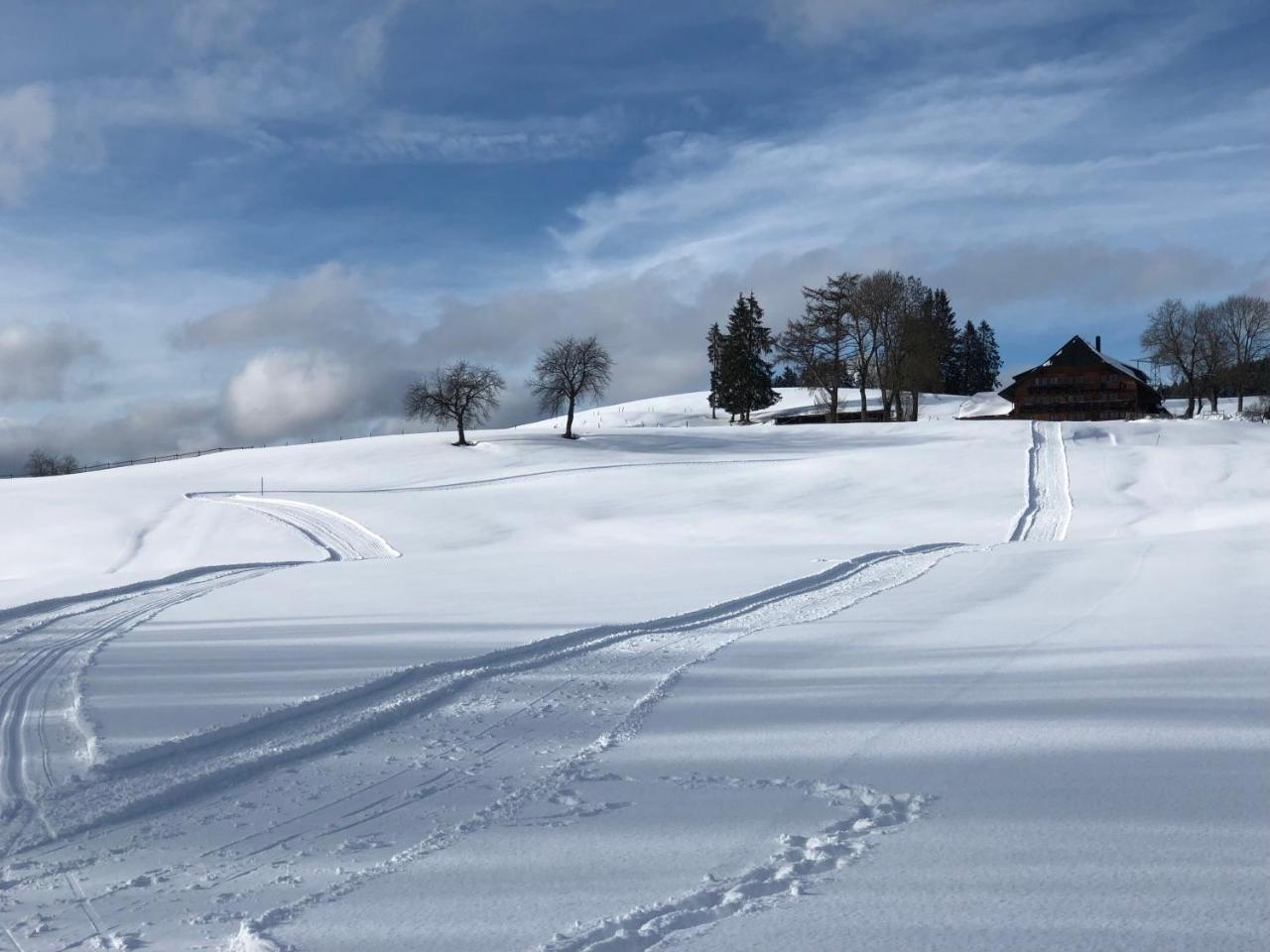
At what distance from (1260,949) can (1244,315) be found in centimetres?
9255

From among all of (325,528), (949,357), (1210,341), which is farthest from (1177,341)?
(325,528)

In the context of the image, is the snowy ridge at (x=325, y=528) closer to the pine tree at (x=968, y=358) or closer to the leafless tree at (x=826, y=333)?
the leafless tree at (x=826, y=333)

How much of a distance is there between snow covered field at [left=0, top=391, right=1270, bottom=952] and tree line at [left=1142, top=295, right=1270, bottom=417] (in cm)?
6994

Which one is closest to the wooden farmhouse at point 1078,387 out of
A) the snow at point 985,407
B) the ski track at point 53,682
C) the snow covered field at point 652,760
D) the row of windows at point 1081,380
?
the row of windows at point 1081,380

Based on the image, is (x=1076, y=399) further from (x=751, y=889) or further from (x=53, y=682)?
(x=751, y=889)

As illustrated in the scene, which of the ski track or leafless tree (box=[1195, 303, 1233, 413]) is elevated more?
leafless tree (box=[1195, 303, 1233, 413])

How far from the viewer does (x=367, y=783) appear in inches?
211

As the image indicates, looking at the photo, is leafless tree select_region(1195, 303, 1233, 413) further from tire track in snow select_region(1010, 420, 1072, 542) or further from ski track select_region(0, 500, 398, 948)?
ski track select_region(0, 500, 398, 948)

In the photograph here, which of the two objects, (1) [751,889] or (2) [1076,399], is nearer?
(1) [751,889]

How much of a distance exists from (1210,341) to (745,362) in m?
35.1

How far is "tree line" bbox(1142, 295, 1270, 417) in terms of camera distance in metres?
77.1

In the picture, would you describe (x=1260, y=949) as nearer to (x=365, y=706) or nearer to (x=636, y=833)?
(x=636, y=833)

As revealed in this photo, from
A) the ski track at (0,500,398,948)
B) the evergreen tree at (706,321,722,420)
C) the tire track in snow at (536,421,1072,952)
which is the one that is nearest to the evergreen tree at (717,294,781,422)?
the evergreen tree at (706,321,722,420)

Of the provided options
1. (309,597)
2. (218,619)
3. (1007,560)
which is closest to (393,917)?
(218,619)
